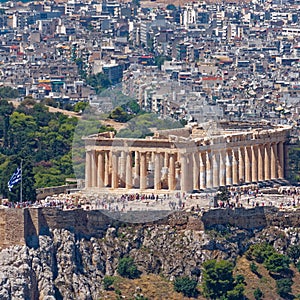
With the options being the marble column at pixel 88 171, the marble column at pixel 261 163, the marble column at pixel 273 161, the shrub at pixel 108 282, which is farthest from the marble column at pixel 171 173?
the marble column at pixel 273 161

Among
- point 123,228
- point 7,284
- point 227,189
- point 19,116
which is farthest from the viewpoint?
point 19,116

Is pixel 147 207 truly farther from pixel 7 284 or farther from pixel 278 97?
pixel 278 97

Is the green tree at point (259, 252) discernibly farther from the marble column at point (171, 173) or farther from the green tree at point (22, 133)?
the green tree at point (22, 133)

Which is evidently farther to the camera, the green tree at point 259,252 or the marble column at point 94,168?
the marble column at point 94,168

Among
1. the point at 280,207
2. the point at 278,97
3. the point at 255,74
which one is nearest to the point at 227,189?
the point at 280,207

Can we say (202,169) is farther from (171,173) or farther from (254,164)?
(254,164)

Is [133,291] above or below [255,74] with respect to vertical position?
above
